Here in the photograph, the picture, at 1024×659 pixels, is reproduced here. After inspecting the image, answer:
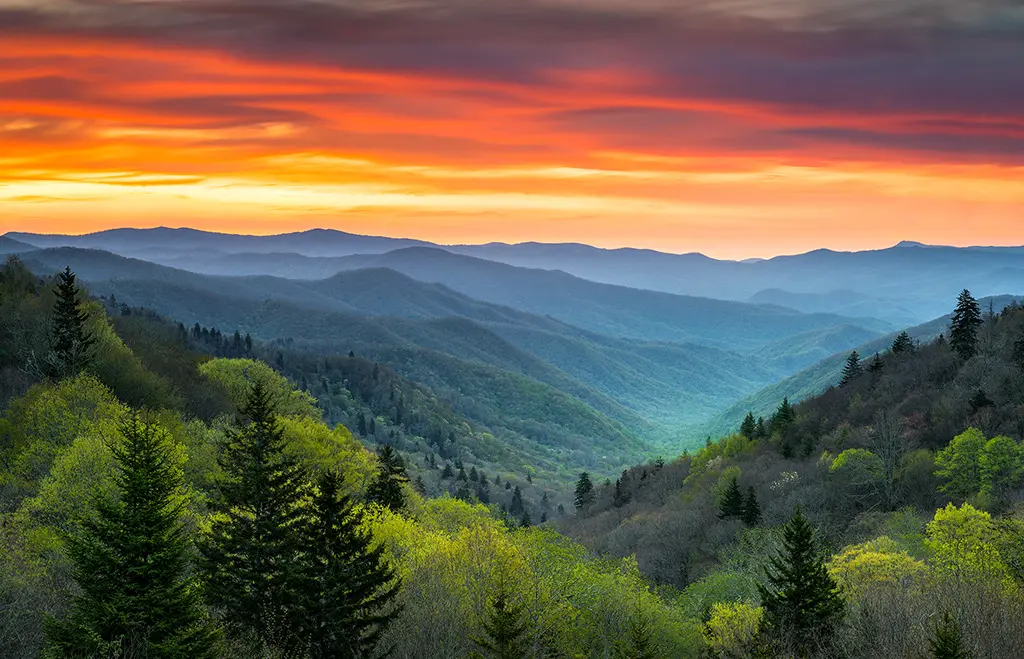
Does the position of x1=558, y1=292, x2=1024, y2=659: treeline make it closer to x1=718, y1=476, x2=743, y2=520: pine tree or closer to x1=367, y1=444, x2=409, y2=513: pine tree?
x1=718, y1=476, x2=743, y2=520: pine tree

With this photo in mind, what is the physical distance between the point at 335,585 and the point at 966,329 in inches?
4354

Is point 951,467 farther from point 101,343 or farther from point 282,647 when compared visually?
point 101,343

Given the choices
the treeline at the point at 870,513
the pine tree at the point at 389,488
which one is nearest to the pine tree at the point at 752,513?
the treeline at the point at 870,513

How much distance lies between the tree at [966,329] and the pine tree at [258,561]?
346 feet

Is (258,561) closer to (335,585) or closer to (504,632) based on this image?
(335,585)

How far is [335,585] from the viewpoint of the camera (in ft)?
99.7

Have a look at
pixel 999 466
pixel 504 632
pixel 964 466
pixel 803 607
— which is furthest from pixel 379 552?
pixel 964 466

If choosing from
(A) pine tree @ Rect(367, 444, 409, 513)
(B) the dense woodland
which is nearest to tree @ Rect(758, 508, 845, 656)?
(B) the dense woodland

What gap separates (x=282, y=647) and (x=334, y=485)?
254 inches

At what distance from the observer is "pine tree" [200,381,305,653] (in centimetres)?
3150

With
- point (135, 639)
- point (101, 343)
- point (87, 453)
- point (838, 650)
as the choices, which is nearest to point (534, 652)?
point (838, 650)

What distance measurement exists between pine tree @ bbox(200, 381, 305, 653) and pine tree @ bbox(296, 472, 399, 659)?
711mm

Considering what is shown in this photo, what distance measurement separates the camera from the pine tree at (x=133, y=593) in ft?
→ 85.4

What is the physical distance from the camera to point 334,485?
1252 inches
